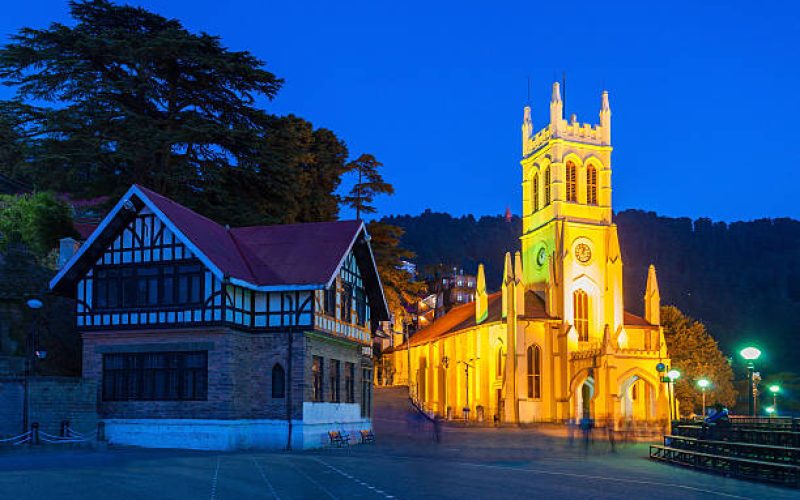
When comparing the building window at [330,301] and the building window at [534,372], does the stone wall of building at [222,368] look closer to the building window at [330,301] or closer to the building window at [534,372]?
the building window at [330,301]

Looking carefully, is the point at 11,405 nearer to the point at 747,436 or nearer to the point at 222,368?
the point at 222,368

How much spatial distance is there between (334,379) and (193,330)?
265 inches

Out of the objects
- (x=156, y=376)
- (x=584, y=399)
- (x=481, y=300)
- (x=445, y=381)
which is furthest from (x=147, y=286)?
(x=445, y=381)

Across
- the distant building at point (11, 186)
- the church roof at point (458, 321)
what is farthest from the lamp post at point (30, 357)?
the church roof at point (458, 321)

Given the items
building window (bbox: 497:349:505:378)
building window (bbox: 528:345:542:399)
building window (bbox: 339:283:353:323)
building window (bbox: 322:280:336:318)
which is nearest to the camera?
building window (bbox: 322:280:336:318)

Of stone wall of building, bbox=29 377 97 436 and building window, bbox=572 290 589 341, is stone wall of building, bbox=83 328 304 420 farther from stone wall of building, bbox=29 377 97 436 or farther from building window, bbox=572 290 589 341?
building window, bbox=572 290 589 341

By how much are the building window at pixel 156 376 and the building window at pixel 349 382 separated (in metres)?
7.18

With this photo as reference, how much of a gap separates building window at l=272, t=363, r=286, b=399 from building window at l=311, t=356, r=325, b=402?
116cm

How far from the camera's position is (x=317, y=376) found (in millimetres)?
32844

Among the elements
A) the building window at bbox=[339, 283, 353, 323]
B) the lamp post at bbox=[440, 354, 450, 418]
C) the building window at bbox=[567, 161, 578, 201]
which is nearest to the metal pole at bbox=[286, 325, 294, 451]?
the building window at bbox=[339, 283, 353, 323]

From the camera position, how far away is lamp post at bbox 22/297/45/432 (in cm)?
2711

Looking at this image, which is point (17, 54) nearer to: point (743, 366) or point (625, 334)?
point (625, 334)

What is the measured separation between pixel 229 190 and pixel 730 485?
30338 mm

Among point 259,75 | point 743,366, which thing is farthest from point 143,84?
point 743,366
